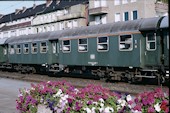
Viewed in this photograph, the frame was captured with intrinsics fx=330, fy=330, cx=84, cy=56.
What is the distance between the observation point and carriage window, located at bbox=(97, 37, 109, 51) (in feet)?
63.2

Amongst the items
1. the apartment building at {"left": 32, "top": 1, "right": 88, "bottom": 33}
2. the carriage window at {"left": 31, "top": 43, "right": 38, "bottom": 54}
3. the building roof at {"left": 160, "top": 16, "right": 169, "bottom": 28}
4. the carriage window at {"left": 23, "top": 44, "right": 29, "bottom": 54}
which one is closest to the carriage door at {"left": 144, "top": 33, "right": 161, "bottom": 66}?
the building roof at {"left": 160, "top": 16, "right": 169, "bottom": 28}

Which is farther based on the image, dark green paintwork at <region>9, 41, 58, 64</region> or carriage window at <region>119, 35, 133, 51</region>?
dark green paintwork at <region>9, 41, 58, 64</region>

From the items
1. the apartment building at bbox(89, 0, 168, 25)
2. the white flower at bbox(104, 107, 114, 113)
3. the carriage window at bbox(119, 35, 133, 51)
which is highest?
the apartment building at bbox(89, 0, 168, 25)

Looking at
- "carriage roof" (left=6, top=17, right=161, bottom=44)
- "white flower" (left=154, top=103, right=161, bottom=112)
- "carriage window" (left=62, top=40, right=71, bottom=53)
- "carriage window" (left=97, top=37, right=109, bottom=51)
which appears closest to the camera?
"white flower" (left=154, top=103, right=161, bottom=112)

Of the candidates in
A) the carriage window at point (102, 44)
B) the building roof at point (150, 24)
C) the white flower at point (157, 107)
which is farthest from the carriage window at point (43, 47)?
the white flower at point (157, 107)

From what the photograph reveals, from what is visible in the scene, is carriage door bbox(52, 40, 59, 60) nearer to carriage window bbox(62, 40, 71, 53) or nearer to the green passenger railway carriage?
the green passenger railway carriage

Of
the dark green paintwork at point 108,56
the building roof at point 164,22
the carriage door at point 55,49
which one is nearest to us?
the building roof at point 164,22

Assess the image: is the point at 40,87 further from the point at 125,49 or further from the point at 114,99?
the point at 125,49

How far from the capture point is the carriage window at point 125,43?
1759 cm

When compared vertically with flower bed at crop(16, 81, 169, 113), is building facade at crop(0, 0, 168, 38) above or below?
above

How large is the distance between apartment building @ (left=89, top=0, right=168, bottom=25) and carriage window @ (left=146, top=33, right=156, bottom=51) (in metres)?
28.5

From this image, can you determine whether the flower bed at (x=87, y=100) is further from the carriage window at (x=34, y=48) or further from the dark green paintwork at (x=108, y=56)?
the carriage window at (x=34, y=48)

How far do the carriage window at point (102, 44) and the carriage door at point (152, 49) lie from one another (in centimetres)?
291

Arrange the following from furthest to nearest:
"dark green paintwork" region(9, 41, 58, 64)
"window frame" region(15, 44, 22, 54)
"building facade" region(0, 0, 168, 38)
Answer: "building facade" region(0, 0, 168, 38)
"window frame" region(15, 44, 22, 54)
"dark green paintwork" region(9, 41, 58, 64)
